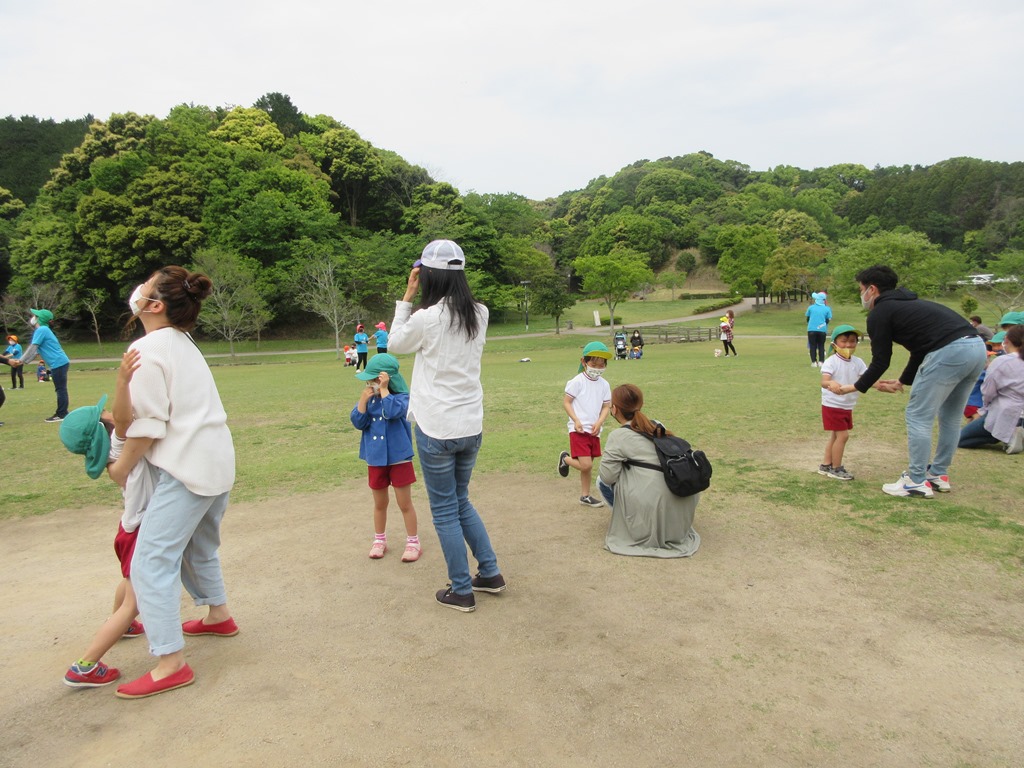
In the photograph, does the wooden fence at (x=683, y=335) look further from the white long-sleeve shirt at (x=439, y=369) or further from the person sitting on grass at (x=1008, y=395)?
the white long-sleeve shirt at (x=439, y=369)

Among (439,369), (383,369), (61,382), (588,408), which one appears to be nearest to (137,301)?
(439,369)

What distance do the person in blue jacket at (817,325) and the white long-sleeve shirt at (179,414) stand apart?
53.8 feet

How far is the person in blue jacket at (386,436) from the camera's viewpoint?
4.72m

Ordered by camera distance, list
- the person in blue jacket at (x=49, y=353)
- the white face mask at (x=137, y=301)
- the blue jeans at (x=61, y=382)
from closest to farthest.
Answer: the white face mask at (x=137, y=301), the person in blue jacket at (x=49, y=353), the blue jeans at (x=61, y=382)

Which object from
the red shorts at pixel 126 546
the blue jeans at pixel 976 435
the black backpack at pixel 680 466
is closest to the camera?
the red shorts at pixel 126 546

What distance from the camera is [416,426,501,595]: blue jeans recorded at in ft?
12.3

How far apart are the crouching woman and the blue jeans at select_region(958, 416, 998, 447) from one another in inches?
197

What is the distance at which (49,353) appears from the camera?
447 inches

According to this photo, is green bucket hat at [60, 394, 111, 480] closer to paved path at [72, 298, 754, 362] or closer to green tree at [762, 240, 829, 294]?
A: paved path at [72, 298, 754, 362]

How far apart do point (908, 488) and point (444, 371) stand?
4804 millimetres

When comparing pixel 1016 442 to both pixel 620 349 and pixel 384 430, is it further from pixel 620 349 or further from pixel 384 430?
pixel 620 349

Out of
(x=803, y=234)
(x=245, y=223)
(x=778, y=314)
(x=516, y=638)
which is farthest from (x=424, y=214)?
(x=516, y=638)

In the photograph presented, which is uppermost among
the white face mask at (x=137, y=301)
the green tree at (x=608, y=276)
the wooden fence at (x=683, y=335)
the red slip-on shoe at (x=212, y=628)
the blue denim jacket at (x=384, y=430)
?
the green tree at (x=608, y=276)

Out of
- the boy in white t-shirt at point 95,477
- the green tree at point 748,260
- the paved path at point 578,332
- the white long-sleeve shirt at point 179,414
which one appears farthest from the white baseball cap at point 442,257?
the green tree at point 748,260
